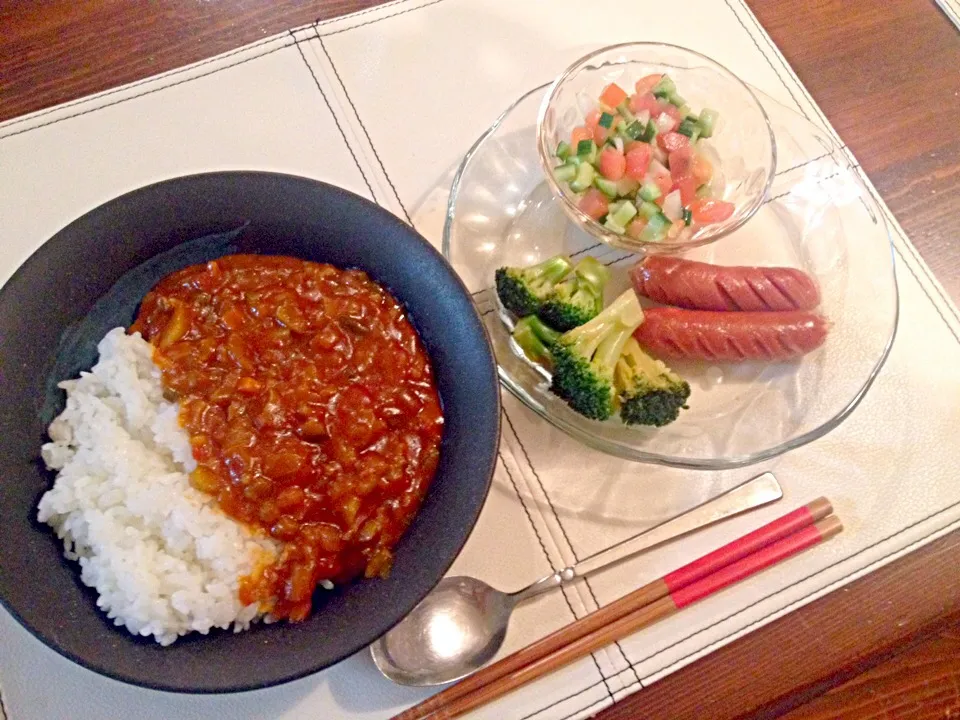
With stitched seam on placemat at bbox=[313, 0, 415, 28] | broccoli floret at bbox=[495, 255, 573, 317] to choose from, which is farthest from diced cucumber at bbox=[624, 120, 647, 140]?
stitched seam on placemat at bbox=[313, 0, 415, 28]

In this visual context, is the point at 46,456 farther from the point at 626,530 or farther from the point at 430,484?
the point at 626,530

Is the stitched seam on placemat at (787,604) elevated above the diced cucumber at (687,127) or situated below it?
below

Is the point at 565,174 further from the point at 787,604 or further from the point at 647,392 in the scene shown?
the point at 787,604

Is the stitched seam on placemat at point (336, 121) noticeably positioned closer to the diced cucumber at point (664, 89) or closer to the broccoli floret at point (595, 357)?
the broccoli floret at point (595, 357)

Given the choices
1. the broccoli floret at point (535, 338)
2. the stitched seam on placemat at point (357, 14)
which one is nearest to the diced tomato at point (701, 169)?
the broccoli floret at point (535, 338)

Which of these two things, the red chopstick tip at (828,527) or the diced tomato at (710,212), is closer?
the red chopstick tip at (828,527)

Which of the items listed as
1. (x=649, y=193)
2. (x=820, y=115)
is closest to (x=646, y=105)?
(x=649, y=193)

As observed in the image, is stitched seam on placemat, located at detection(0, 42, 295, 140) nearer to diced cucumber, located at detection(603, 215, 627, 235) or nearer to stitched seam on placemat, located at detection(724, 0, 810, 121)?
diced cucumber, located at detection(603, 215, 627, 235)
